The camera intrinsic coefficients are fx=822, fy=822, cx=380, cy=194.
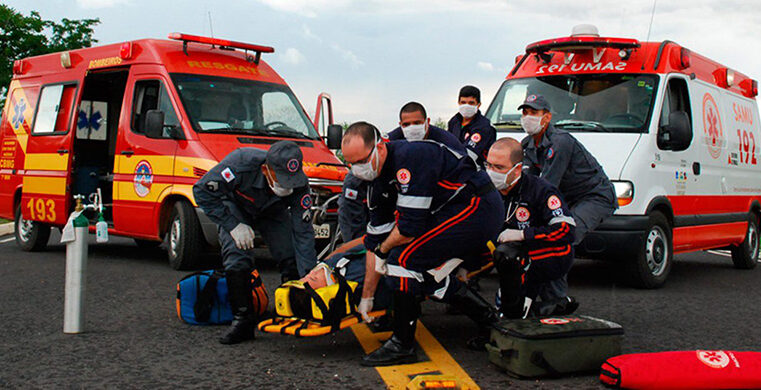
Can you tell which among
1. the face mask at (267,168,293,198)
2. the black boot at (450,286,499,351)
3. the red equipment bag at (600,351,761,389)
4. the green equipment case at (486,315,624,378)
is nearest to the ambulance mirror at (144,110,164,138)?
the face mask at (267,168,293,198)

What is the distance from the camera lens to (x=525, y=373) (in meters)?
4.30

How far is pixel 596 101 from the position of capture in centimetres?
834

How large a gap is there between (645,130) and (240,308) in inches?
181

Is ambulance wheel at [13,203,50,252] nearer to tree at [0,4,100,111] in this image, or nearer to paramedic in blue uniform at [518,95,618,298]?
paramedic in blue uniform at [518,95,618,298]

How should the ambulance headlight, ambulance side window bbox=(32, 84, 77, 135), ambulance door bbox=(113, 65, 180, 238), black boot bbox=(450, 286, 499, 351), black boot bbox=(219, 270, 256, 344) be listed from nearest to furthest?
black boot bbox=(450, 286, 499, 351)
black boot bbox=(219, 270, 256, 344)
the ambulance headlight
ambulance door bbox=(113, 65, 180, 238)
ambulance side window bbox=(32, 84, 77, 135)

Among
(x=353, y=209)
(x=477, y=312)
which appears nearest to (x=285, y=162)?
(x=477, y=312)

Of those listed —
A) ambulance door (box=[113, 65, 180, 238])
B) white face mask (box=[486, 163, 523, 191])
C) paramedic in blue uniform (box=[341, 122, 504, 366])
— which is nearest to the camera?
paramedic in blue uniform (box=[341, 122, 504, 366])

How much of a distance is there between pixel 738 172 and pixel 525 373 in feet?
22.3

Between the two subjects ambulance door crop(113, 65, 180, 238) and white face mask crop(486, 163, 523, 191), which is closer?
white face mask crop(486, 163, 523, 191)

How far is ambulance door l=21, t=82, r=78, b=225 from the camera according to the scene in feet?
33.6

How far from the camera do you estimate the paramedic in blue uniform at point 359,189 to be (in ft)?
22.7

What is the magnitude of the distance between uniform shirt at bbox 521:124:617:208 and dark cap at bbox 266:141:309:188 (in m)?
2.03

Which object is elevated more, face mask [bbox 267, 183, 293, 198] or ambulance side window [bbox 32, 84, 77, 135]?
ambulance side window [bbox 32, 84, 77, 135]

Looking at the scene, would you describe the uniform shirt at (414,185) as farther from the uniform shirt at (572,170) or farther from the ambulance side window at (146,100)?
the ambulance side window at (146,100)
